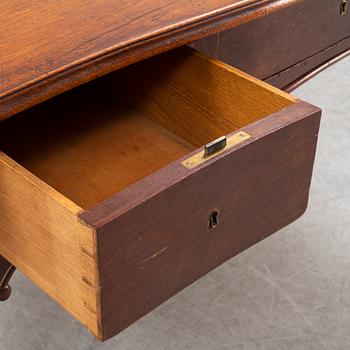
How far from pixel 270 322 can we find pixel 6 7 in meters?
0.70

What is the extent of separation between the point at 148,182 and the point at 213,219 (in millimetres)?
112

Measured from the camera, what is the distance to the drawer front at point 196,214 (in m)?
0.79

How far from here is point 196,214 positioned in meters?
0.85

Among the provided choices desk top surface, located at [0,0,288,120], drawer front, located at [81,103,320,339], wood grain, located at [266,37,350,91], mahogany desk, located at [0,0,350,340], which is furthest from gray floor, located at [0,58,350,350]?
desk top surface, located at [0,0,288,120]

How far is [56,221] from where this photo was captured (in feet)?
2.63

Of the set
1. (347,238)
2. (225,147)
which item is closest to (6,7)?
(225,147)

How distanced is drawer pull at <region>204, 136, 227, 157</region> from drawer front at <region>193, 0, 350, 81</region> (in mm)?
354

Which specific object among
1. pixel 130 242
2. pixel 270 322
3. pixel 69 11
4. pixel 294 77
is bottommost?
pixel 270 322

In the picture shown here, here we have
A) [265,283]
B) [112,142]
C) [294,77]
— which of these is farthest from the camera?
[265,283]

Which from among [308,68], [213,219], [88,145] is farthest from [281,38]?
[213,219]

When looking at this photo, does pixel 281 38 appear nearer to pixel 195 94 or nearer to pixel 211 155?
pixel 195 94

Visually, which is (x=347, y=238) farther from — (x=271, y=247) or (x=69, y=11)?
(x=69, y=11)

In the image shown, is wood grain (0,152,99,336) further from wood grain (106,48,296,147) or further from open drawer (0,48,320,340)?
wood grain (106,48,296,147)

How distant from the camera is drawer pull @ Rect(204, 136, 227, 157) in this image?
0.83 meters
